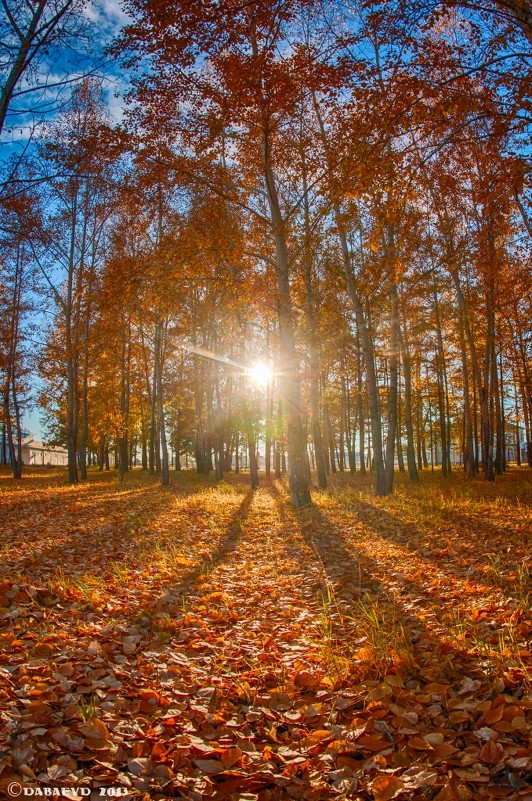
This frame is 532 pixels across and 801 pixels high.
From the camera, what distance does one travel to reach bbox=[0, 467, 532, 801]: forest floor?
2.04 m

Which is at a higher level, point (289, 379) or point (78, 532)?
point (289, 379)

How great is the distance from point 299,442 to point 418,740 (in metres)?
8.48

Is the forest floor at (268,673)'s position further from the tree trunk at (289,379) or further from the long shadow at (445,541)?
the tree trunk at (289,379)

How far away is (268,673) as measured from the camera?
9.86 ft

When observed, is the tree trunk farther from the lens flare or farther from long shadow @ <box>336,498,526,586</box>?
the lens flare

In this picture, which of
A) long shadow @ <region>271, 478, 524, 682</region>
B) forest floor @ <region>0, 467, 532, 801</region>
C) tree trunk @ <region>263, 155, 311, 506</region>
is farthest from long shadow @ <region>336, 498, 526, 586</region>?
tree trunk @ <region>263, 155, 311, 506</region>

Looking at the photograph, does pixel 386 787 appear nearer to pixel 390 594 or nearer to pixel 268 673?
pixel 268 673

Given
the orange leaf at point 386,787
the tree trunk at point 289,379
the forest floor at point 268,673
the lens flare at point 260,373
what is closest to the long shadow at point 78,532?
the forest floor at point 268,673

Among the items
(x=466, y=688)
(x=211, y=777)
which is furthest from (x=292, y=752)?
(x=466, y=688)

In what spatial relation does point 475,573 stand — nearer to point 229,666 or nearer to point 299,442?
point 229,666

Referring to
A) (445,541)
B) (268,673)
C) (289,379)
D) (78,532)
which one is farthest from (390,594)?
(289,379)

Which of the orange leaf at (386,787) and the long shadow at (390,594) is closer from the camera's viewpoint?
the orange leaf at (386,787)

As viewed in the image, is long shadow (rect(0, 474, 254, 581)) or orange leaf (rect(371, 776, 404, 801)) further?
long shadow (rect(0, 474, 254, 581))

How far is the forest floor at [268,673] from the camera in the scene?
6.69 feet
